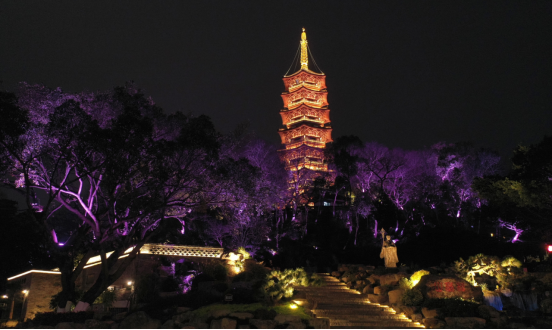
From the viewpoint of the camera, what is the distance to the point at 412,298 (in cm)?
1450

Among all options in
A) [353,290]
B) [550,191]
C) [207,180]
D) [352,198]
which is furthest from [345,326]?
[352,198]

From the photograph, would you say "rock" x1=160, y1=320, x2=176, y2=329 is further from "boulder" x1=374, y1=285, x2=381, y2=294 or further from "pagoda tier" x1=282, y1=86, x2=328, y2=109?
"pagoda tier" x1=282, y1=86, x2=328, y2=109

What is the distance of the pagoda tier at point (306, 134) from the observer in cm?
5003

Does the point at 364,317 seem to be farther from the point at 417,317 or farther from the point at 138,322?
the point at 138,322

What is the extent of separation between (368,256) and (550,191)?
13.8 meters

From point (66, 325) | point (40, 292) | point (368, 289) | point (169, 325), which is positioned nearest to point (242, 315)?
point (169, 325)

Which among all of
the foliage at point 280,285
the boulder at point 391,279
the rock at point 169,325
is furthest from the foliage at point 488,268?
the rock at point 169,325

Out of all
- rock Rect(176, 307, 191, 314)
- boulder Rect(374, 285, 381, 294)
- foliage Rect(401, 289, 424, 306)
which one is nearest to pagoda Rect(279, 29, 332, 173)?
boulder Rect(374, 285, 381, 294)

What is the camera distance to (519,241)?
2984 cm

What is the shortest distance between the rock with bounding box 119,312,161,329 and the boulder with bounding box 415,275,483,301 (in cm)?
921

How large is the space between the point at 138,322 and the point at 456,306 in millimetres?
9901

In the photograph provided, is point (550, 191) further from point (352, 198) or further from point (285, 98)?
point (285, 98)

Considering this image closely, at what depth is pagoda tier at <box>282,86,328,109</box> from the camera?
5419cm

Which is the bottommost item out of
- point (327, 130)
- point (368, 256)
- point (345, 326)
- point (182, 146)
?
point (345, 326)
